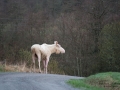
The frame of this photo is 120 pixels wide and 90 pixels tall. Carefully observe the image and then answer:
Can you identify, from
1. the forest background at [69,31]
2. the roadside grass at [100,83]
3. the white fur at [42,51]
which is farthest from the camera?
the forest background at [69,31]

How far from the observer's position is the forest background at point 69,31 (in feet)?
103

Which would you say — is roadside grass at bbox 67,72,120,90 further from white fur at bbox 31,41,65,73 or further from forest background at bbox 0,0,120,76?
forest background at bbox 0,0,120,76

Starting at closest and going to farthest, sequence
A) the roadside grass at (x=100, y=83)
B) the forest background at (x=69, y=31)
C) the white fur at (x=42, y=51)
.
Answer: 1. the roadside grass at (x=100, y=83)
2. the white fur at (x=42, y=51)
3. the forest background at (x=69, y=31)

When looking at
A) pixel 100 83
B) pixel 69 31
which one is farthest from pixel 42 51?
pixel 69 31

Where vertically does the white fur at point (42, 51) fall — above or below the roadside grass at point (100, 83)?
above

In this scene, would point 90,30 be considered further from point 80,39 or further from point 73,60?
point 73,60

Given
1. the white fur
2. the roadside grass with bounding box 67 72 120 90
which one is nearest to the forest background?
the white fur

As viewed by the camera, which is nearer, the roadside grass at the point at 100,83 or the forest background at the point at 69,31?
the roadside grass at the point at 100,83

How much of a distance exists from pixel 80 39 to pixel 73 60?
122 inches

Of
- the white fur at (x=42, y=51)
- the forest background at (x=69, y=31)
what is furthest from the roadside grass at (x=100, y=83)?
the forest background at (x=69, y=31)

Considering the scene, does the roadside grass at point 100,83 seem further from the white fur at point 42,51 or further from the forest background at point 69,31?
the forest background at point 69,31

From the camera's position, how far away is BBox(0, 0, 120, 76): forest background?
31250mm

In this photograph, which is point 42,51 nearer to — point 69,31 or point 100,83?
point 100,83

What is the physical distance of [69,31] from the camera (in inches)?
1321
